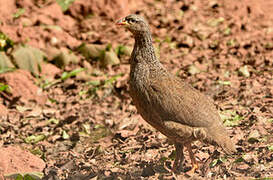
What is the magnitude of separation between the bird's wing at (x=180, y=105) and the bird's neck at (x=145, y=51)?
0.93ft

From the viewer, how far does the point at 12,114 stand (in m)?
9.09

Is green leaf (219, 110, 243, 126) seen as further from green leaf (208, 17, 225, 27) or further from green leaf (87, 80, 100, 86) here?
green leaf (208, 17, 225, 27)

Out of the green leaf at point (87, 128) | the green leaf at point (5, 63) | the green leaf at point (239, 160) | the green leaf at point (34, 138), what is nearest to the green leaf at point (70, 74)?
the green leaf at point (5, 63)

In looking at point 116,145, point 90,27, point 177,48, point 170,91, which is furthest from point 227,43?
point 170,91

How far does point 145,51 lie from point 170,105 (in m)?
0.78

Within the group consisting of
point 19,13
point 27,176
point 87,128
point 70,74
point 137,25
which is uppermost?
point 19,13

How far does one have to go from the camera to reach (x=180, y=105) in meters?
6.22

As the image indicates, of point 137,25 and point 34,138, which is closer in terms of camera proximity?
point 137,25

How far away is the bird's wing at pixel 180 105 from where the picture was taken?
6.15 metres

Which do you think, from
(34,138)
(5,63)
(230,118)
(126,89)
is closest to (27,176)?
(34,138)

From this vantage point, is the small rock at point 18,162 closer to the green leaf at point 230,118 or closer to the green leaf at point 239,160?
the green leaf at point 239,160

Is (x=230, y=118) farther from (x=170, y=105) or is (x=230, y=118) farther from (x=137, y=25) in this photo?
(x=137, y=25)

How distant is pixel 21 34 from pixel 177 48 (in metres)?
3.19

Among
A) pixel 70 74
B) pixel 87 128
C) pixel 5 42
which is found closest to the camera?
pixel 87 128
